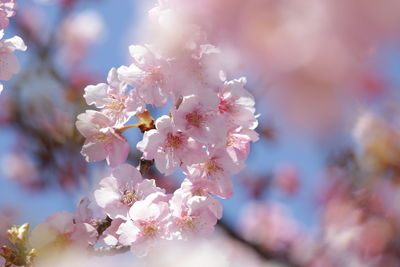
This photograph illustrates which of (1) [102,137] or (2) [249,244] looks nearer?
(1) [102,137]

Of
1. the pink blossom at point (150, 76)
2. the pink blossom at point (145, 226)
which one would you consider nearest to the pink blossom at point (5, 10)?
the pink blossom at point (150, 76)

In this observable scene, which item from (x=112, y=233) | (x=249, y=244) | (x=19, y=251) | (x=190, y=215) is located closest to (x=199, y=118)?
(x=190, y=215)

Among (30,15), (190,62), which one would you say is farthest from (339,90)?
(30,15)

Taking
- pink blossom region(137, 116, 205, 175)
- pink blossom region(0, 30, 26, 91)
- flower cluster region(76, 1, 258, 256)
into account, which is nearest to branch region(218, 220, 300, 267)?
flower cluster region(76, 1, 258, 256)

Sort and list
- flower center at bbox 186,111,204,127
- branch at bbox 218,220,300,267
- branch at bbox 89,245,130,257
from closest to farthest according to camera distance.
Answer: flower center at bbox 186,111,204,127 → branch at bbox 89,245,130,257 → branch at bbox 218,220,300,267

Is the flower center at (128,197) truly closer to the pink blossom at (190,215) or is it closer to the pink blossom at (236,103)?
the pink blossom at (190,215)

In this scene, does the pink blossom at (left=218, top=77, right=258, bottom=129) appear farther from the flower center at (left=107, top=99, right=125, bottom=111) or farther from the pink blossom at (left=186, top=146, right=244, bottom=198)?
the flower center at (left=107, top=99, right=125, bottom=111)

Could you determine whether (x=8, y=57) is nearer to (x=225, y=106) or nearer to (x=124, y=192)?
(x=124, y=192)

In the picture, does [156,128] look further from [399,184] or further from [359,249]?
[359,249]
